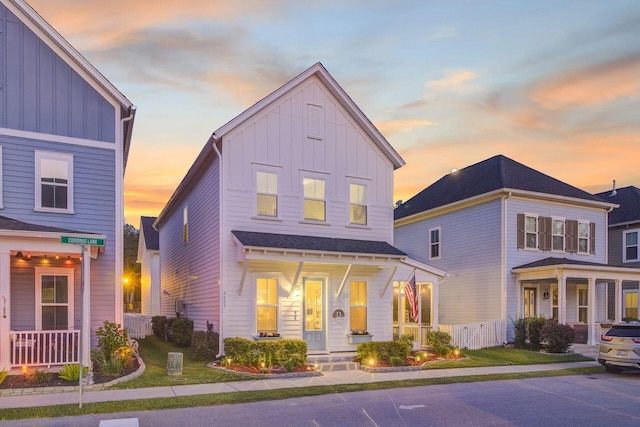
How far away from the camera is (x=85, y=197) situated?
576 inches

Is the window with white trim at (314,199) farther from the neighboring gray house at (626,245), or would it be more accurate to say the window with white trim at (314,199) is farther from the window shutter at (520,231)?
the neighboring gray house at (626,245)

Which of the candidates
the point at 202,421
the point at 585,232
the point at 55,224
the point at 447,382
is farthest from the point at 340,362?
the point at 585,232

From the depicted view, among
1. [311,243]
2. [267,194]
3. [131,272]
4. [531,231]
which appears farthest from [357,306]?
[131,272]

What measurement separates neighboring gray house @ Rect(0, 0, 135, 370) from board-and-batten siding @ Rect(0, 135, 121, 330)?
0.02 meters

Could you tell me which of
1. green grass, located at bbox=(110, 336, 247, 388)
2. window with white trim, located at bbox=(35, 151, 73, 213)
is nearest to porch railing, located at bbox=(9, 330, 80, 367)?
green grass, located at bbox=(110, 336, 247, 388)

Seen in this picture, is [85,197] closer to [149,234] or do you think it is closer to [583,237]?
[149,234]

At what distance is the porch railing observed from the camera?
40.2ft

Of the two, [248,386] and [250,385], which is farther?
[250,385]

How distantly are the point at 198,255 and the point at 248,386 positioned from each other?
8.67 meters

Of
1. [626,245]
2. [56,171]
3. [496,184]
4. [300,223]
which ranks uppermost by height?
[496,184]

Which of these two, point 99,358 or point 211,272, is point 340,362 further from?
point 99,358

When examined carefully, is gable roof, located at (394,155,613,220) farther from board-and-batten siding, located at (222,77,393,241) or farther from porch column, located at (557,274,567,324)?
board-and-batten siding, located at (222,77,393,241)

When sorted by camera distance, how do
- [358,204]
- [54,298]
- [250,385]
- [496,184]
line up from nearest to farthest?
1. [250,385]
2. [54,298]
3. [358,204]
4. [496,184]

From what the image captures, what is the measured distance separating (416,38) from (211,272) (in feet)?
34.6
